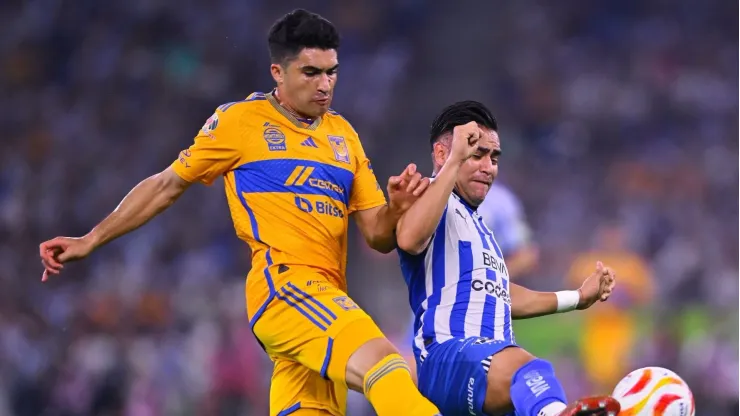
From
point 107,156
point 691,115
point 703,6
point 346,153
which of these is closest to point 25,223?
point 107,156

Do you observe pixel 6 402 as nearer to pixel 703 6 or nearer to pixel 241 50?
pixel 241 50

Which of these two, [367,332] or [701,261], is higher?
[367,332]

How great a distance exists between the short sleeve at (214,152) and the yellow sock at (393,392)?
113cm

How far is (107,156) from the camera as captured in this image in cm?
1246

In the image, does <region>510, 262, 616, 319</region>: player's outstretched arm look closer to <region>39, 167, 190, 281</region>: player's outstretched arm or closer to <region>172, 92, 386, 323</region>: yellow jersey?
<region>172, 92, 386, 323</region>: yellow jersey

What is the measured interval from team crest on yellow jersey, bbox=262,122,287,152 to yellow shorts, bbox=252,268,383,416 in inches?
20.8

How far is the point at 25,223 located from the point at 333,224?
7.50 m

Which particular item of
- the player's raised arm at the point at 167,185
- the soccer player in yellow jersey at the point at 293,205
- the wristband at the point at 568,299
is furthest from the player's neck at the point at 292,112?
the wristband at the point at 568,299

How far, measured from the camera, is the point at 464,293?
4402mm

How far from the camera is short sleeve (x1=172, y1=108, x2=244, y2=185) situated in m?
4.53

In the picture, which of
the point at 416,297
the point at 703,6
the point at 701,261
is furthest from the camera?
the point at 703,6

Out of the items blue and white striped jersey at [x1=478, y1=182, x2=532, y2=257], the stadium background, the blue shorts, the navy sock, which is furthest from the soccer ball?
the stadium background

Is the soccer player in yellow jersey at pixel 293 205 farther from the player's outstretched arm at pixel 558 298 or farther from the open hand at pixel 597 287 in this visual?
the open hand at pixel 597 287

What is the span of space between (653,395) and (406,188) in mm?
1234
